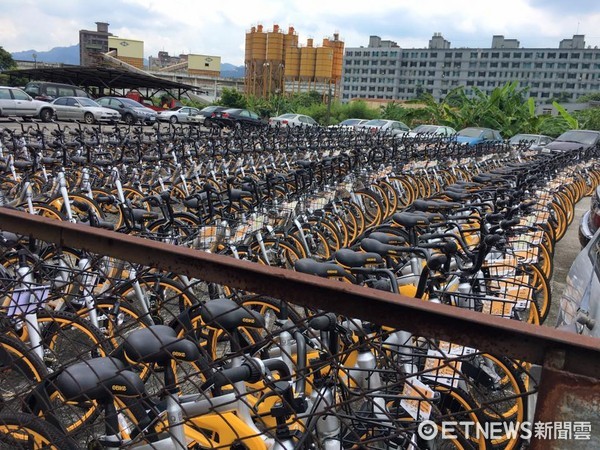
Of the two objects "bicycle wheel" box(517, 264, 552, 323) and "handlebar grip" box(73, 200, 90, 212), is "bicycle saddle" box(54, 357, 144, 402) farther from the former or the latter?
"handlebar grip" box(73, 200, 90, 212)

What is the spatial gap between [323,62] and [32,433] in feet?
192

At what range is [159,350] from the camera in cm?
170

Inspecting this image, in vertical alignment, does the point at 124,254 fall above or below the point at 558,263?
above

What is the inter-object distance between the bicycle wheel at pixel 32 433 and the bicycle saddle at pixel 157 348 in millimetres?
521

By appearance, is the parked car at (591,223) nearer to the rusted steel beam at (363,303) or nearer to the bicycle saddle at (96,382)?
the rusted steel beam at (363,303)

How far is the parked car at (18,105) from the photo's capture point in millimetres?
18781

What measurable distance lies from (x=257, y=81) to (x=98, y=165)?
181 feet

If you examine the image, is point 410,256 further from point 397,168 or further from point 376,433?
point 397,168

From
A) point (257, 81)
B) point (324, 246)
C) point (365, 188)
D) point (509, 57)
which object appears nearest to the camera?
point (324, 246)

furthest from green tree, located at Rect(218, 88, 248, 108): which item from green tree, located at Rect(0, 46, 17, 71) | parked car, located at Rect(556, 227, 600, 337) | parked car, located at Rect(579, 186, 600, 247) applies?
parked car, located at Rect(556, 227, 600, 337)

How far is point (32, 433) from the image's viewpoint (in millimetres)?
1986

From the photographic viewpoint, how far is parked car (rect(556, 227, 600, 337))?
241 centimetres

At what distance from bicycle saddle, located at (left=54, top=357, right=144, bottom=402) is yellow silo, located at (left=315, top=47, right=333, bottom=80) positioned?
2302 inches

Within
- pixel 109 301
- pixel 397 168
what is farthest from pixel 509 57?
pixel 109 301
